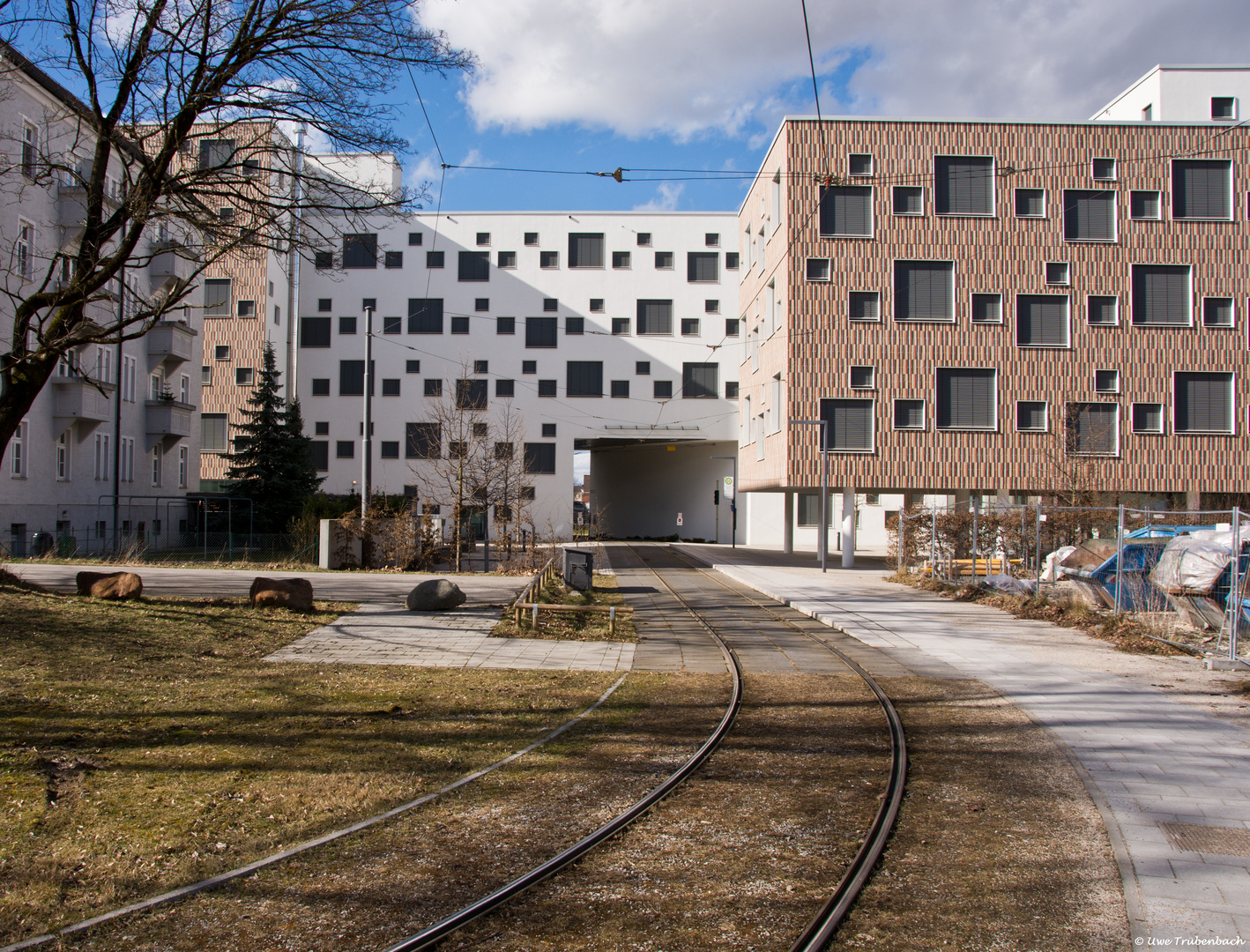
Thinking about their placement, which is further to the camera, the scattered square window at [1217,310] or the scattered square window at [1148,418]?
the scattered square window at [1217,310]

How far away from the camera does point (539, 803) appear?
6.09m

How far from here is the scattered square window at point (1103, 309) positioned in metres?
36.3

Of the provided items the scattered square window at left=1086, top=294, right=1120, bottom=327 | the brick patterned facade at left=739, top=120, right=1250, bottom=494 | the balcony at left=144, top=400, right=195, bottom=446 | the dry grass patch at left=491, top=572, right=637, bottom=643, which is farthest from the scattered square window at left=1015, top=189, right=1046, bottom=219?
the balcony at left=144, top=400, right=195, bottom=446

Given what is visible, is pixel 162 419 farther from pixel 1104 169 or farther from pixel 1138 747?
pixel 1138 747

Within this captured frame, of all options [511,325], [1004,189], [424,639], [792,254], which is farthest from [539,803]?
[511,325]

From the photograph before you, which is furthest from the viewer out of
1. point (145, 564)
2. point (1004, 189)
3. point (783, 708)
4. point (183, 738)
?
point (1004, 189)

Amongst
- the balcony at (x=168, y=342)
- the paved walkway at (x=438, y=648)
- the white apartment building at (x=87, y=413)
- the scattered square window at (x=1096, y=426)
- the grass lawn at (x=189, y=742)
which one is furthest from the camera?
the balcony at (x=168, y=342)

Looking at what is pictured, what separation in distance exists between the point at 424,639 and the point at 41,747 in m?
6.79

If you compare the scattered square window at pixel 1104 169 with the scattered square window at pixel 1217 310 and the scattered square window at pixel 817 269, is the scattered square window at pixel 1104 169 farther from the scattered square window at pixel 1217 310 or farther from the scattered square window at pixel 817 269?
the scattered square window at pixel 817 269

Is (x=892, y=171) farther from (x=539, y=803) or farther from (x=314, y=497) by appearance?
(x=539, y=803)

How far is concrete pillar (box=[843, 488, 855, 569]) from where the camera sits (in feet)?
117

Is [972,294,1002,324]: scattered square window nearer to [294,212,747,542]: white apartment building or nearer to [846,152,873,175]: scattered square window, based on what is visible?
[846,152,873,175]: scattered square window

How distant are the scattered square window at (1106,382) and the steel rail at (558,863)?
32982 millimetres

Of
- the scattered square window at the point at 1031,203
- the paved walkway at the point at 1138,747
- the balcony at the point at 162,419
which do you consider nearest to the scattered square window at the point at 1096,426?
the scattered square window at the point at 1031,203
